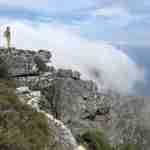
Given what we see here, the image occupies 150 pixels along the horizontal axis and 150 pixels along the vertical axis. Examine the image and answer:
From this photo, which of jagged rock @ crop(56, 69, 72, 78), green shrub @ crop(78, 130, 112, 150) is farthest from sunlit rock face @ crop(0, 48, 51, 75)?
green shrub @ crop(78, 130, 112, 150)

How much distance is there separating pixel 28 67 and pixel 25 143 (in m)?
26.8

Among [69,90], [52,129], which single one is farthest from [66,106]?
[52,129]

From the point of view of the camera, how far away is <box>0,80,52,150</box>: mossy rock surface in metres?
12.2

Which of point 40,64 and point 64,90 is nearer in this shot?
point 64,90

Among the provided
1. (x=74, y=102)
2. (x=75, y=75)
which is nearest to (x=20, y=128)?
(x=74, y=102)

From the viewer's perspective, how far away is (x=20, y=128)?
46.1 feet

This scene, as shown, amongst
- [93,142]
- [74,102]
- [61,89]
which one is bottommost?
[93,142]

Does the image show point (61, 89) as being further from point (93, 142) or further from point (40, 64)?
point (93, 142)

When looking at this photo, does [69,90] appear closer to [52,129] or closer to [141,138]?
[52,129]

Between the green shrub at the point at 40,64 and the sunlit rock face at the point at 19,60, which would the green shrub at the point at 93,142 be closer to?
the sunlit rock face at the point at 19,60

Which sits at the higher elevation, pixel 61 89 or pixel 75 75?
pixel 75 75

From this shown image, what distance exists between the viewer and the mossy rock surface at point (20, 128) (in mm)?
12207

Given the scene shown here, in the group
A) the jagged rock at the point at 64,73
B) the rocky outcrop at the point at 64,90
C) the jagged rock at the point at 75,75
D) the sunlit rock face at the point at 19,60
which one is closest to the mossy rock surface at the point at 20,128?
the rocky outcrop at the point at 64,90

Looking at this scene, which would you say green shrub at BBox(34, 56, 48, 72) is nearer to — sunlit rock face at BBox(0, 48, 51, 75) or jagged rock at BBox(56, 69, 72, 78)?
sunlit rock face at BBox(0, 48, 51, 75)
